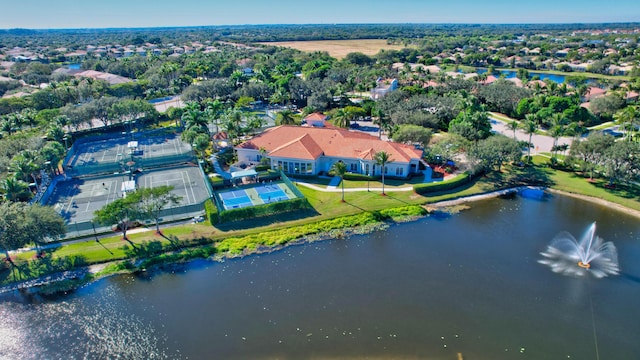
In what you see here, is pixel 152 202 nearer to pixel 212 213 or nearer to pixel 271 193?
pixel 212 213

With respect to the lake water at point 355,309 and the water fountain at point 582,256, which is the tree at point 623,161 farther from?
the water fountain at point 582,256

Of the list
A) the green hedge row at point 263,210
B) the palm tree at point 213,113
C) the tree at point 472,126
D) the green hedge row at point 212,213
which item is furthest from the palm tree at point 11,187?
the tree at point 472,126

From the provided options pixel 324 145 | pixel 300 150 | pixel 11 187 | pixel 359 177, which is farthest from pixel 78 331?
pixel 324 145

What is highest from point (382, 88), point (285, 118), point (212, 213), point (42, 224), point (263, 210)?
point (382, 88)

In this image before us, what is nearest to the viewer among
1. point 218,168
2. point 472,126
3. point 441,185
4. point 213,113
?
point 441,185

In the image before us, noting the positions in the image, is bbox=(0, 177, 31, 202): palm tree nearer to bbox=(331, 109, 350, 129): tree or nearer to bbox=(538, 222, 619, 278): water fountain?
bbox=(331, 109, 350, 129): tree
